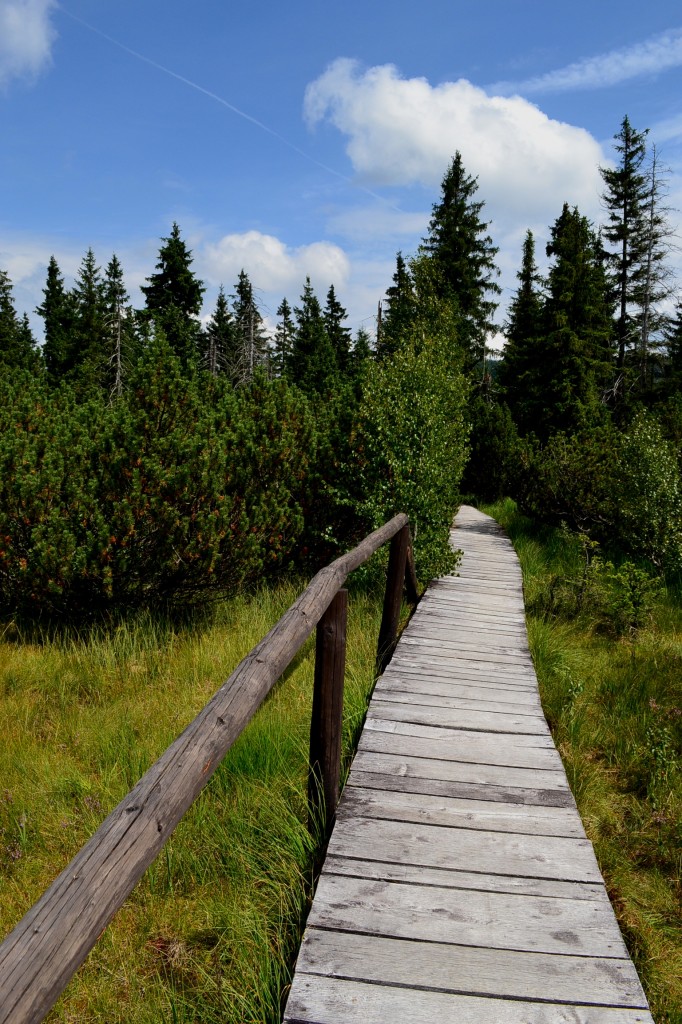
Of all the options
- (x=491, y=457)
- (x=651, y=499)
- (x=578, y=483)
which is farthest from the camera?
(x=491, y=457)

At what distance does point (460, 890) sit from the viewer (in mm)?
2402

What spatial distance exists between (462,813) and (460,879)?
468mm

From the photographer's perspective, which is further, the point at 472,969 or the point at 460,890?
the point at 460,890

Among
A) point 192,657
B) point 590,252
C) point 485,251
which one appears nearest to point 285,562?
point 192,657

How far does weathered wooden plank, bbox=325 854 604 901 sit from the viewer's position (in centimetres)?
241

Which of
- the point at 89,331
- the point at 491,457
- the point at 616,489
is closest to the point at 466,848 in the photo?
the point at 616,489

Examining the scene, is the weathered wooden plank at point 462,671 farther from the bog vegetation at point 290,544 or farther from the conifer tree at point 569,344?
the conifer tree at point 569,344

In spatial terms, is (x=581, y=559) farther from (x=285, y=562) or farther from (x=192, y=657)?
(x=192, y=657)

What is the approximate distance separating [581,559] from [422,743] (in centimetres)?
678

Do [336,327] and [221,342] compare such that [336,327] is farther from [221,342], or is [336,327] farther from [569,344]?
[569,344]

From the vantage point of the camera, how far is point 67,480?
606 cm

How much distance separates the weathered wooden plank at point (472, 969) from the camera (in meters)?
1.95

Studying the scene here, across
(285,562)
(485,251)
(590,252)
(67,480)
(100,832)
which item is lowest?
(285,562)

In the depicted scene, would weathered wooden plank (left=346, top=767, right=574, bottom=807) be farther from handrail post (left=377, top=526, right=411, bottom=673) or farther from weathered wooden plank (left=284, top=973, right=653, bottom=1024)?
handrail post (left=377, top=526, right=411, bottom=673)
